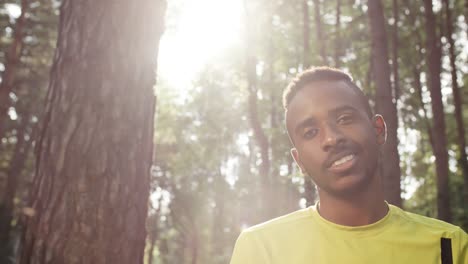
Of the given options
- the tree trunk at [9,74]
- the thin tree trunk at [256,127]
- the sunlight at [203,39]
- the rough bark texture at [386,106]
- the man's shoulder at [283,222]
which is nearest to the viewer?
the man's shoulder at [283,222]

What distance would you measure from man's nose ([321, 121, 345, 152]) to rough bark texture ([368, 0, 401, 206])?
23.1ft

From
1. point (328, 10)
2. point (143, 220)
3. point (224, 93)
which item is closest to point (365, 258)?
point (143, 220)

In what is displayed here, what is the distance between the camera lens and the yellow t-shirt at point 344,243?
2246 mm

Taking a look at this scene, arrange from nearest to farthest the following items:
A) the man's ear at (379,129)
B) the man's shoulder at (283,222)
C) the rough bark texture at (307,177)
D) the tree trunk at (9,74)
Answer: the man's shoulder at (283,222), the man's ear at (379,129), the rough bark texture at (307,177), the tree trunk at (9,74)

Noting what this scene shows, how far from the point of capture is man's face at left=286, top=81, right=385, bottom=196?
2.36 meters

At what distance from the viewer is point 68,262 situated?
8.11 feet

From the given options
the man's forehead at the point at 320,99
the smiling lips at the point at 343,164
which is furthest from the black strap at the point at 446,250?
the man's forehead at the point at 320,99

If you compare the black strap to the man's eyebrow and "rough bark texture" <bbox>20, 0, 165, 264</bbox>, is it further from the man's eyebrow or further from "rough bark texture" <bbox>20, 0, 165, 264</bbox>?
"rough bark texture" <bbox>20, 0, 165, 264</bbox>

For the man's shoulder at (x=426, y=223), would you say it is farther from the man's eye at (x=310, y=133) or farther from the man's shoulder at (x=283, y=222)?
the man's eye at (x=310, y=133)

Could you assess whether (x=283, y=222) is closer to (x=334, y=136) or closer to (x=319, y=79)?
(x=334, y=136)

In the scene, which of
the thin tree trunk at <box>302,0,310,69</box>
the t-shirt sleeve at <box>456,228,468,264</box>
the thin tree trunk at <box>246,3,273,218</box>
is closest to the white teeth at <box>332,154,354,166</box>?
the t-shirt sleeve at <box>456,228,468,264</box>

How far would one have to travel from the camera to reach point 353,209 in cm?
238

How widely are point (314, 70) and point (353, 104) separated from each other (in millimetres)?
341

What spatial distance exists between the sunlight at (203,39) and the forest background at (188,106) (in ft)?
0.27
